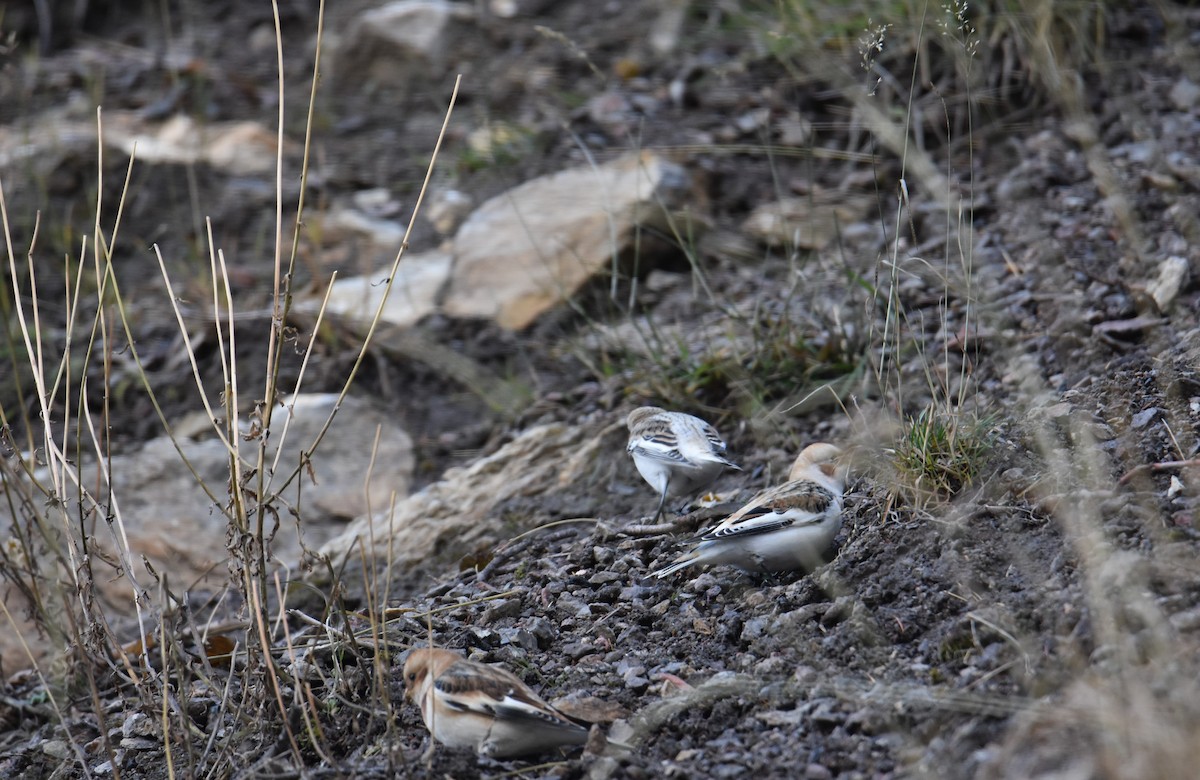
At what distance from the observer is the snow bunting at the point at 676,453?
13.1 feet

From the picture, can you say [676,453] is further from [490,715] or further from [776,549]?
[490,715]

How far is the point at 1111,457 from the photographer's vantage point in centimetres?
339

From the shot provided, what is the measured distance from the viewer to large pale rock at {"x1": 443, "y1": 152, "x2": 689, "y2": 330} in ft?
18.8

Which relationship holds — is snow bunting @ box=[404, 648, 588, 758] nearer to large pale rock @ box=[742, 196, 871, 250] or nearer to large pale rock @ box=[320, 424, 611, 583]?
large pale rock @ box=[320, 424, 611, 583]

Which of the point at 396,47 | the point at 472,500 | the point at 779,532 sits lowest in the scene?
the point at 472,500

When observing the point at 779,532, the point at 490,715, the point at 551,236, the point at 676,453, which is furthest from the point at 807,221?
the point at 490,715

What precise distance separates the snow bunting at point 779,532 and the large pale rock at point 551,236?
220cm

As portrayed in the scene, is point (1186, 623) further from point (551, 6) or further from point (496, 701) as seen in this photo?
point (551, 6)

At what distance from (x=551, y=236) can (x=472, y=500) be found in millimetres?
1706

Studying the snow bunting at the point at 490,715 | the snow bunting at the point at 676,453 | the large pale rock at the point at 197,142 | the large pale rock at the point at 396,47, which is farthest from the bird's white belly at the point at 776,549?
the large pale rock at the point at 396,47

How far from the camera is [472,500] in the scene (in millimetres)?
4719

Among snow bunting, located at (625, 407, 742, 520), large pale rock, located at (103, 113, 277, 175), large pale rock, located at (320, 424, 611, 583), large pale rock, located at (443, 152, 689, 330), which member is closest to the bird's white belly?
snow bunting, located at (625, 407, 742, 520)

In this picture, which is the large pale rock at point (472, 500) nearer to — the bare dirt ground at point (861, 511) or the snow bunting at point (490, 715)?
the bare dirt ground at point (861, 511)

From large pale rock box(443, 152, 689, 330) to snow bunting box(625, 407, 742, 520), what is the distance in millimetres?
1370
